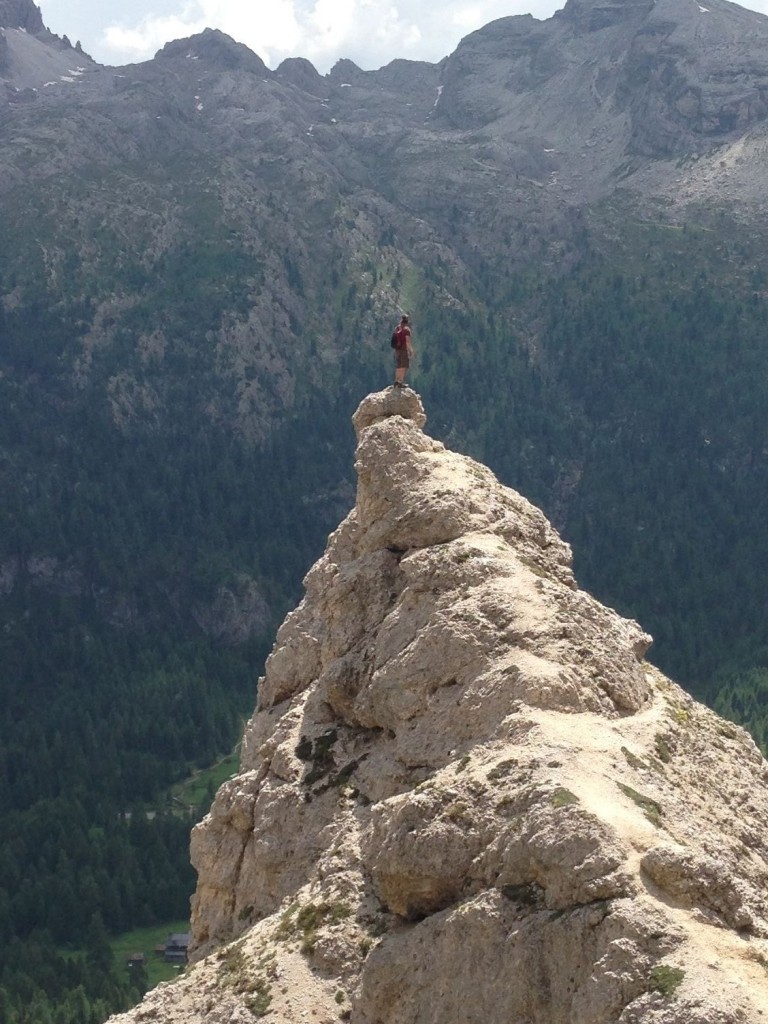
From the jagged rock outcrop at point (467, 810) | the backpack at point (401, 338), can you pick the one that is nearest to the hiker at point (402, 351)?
the backpack at point (401, 338)

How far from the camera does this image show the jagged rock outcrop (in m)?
30.8

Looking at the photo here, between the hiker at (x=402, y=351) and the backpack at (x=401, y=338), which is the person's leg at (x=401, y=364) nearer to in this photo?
the hiker at (x=402, y=351)

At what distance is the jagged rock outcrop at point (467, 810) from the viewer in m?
30.8

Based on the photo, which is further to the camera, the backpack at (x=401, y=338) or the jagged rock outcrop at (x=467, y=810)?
the backpack at (x=401, y=338)

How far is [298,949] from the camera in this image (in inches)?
1452

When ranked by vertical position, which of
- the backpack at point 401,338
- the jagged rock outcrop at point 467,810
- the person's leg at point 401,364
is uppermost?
the backpack at point 401,338

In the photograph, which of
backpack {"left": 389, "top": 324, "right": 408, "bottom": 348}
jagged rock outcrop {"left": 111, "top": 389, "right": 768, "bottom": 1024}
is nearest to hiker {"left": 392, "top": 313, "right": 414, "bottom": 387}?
backpack {"left": 389, "top": 324, "right": 408, "bottom": 348}

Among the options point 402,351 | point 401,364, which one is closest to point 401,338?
point 402,351

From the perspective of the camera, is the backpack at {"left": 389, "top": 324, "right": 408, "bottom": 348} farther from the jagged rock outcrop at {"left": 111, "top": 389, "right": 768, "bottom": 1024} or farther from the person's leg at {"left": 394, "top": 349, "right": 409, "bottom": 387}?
the jagged rock outcrop at {"left": 111, "top": 389, "right": 768, "bottom": 1024}

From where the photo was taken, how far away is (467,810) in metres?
35.2

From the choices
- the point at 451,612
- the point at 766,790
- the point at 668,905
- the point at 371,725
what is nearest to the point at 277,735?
the point at 371,725

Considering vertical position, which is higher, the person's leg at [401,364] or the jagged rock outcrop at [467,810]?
the person's leg at [401,364]

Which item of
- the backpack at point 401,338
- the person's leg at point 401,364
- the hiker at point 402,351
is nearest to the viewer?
the person's leg at point 401,364

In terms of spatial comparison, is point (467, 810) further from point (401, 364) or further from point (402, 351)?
point (402, 351)
